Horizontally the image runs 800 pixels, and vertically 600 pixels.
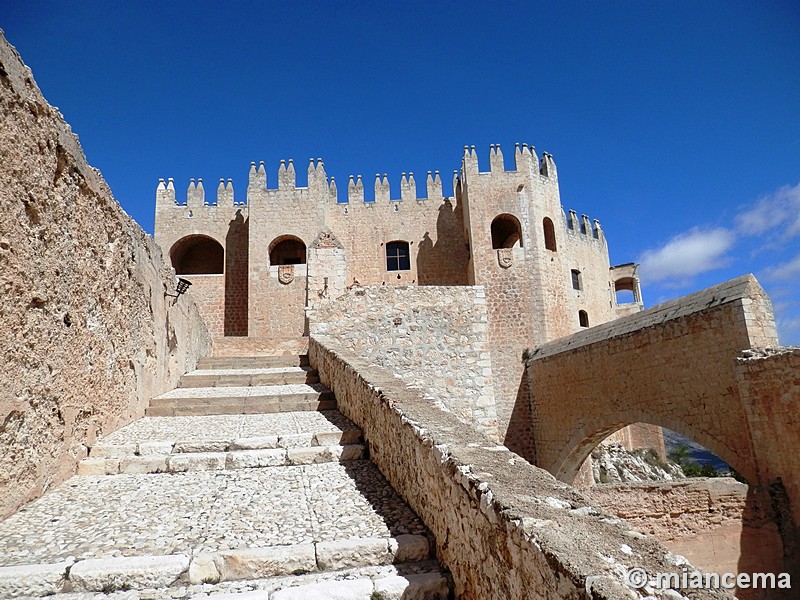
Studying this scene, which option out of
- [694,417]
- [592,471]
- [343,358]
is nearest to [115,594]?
[343,358]

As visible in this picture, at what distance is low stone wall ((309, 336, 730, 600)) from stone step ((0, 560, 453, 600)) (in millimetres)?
206

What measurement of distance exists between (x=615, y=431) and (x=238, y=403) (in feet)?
34.9

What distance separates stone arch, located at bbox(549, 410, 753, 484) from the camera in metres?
8.63

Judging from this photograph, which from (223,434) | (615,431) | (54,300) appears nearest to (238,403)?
(223,434)

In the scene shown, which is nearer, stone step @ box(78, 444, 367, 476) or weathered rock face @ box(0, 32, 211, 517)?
weathered rock face @ box(0, 32, 211, 517)

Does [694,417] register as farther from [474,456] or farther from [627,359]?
[474,456]

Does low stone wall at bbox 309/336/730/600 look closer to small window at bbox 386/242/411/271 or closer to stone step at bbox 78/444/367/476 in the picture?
stone step at bbox 78/444/367/476

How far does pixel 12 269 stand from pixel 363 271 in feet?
58.3

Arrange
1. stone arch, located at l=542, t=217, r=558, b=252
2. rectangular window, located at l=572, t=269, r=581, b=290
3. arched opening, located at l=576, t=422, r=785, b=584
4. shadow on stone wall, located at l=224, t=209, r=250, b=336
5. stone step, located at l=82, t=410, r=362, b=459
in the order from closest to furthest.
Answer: stone step, located at l=82, t=410, r=362, b=459, arched opening, located at l=576, t=422, r=785, b=584, stone arch, located at l=542, t=217, r=558, b=252, shadow on stone wall, located at l=224, t=209, r=250, b=336, rectangular window, located at l=572, t=269, r=581, b=290

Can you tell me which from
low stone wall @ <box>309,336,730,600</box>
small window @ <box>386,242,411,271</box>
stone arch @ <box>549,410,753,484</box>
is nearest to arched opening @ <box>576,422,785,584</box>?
stone arch @ <box>549,410,753,484</box>

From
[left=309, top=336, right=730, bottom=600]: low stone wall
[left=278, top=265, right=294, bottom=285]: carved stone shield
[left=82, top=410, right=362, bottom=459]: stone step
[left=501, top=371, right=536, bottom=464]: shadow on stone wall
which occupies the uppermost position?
[left=278, top=265, right=294, bottom=285]: carved stone shield

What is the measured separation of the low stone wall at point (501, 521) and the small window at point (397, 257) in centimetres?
1727

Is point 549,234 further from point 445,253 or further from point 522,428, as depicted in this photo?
point 522,428

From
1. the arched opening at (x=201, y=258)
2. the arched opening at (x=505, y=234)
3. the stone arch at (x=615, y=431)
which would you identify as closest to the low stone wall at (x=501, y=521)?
the stone arch at (x=615, y=431)
